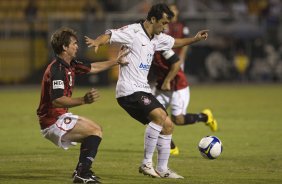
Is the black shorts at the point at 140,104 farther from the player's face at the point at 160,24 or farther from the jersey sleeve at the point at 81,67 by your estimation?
the player's face at the point at 160,24

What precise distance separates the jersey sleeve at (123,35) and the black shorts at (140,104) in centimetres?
69

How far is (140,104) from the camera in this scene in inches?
394

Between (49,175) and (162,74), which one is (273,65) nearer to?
(162,74)

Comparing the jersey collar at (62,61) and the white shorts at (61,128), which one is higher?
the jersey collar at (62,61)

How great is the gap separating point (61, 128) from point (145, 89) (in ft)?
4.39

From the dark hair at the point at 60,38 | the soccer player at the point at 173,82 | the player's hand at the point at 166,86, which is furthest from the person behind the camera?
the soccer player at the point at 173,82

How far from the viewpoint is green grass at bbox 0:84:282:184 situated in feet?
33.4

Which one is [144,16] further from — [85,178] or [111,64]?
[85,178]

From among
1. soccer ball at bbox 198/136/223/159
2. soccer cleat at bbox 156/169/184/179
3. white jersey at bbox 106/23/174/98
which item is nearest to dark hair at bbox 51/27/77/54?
white jersey at bbox 106/23/174/98

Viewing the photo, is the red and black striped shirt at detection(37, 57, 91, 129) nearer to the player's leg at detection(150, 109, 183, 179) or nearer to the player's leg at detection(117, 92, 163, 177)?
the player's leg at detection(117, 92, 163, 177)

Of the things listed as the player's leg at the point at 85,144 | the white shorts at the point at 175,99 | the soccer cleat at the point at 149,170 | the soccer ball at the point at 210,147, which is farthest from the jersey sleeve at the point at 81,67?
the white shorts at the point at 175,99

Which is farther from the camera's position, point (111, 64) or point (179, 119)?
point (179, 119)

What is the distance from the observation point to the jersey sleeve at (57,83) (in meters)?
9.16

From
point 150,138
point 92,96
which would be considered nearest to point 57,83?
point 92,96
